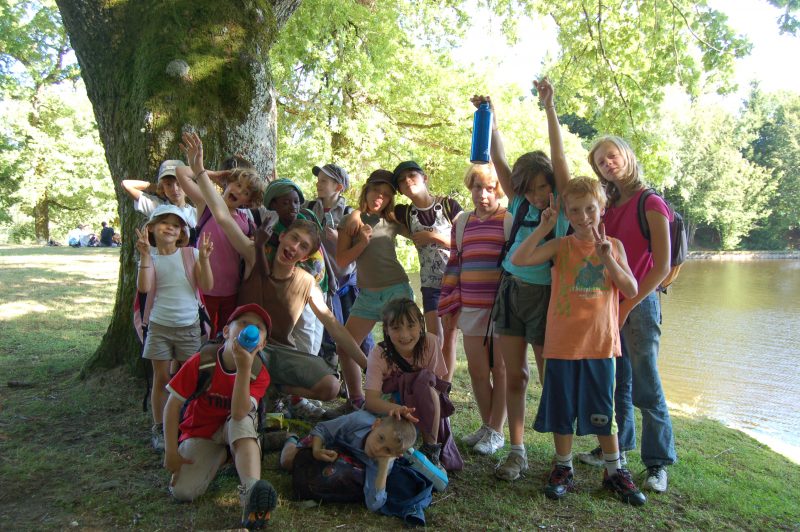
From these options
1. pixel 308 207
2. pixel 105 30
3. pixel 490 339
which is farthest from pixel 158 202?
pixel 490 339

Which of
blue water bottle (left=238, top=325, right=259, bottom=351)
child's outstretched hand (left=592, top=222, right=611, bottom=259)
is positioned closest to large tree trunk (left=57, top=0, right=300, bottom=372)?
blue water bottle (left=238, top=325, right=259, bottom=351)

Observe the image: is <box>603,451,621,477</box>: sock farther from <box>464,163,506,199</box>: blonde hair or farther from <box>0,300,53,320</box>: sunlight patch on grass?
<box>0,300,53,320</box>: sunlight patch on grass

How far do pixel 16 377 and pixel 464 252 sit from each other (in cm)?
394

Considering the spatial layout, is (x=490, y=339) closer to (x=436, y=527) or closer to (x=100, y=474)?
(x=436, y=527)

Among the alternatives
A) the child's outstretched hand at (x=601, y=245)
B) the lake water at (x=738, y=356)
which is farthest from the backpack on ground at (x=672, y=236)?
the lake water at (x=738, y=356)

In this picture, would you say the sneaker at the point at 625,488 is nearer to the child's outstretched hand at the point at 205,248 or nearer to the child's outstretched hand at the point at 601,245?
the child's outstretched hand at the point at 601,245

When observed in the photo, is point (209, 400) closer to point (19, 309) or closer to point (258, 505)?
point (258, 505)

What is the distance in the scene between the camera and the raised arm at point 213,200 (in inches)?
132

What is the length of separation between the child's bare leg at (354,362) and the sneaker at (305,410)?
26 centimetres

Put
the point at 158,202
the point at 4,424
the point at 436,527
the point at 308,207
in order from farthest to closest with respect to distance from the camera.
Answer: the point at 308,207, the point at 158,202, the point at 4,424, the point at 436,527

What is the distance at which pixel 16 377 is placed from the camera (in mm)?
4801

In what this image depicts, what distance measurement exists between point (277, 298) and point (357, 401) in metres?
0.97

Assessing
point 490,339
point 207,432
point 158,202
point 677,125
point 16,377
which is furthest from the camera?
point 677,125

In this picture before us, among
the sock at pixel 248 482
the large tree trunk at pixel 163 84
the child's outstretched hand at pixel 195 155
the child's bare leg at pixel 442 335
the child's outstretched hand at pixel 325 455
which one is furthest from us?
the large tree trunk at pixel 163 84
